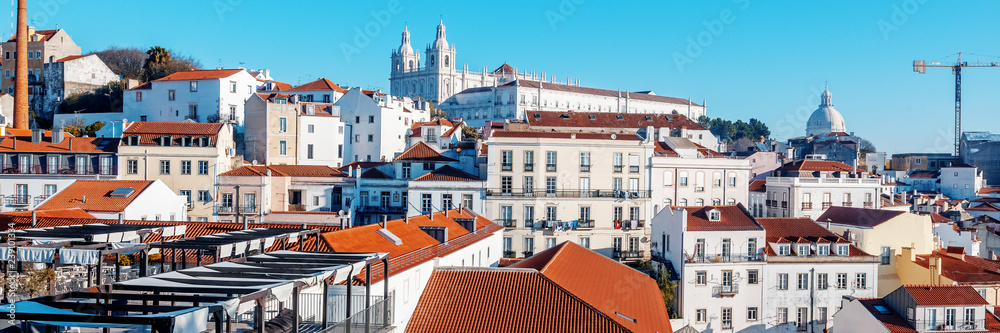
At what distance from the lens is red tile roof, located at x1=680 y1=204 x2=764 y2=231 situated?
143ft

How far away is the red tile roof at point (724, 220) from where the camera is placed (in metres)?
43.4

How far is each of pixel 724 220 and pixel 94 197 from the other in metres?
35.1

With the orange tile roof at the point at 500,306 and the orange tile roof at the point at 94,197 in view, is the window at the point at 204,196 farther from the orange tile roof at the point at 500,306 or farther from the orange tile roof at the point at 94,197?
the orange tile roof at the point at 500,306

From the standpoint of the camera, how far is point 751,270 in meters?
43.2

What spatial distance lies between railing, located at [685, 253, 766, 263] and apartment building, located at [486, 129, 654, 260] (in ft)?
26.7

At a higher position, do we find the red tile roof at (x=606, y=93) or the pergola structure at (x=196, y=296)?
the red tile roof at (x=606, y=93)

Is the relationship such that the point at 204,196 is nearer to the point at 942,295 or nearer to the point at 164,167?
the point at 164,167

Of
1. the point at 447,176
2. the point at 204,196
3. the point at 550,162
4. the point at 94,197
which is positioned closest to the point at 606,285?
the point at 550,162

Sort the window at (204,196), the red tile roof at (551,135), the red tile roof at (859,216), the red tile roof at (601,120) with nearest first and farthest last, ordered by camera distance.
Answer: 1. the red tile roof at (859,216)
2. the window at (204,196)
3. the red tile roof at (551,135)
4. the red tile roof at (601,120)

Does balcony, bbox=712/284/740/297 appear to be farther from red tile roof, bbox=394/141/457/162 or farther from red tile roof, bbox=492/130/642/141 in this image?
red tile roof, bbox=394/141/457/162

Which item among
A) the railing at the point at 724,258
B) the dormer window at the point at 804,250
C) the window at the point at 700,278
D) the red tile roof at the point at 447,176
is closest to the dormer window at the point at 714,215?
the railing at the point at 724,258

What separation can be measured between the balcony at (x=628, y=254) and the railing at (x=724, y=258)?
797cm

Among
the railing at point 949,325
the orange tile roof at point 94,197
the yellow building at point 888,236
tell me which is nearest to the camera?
the railing at point 949,325

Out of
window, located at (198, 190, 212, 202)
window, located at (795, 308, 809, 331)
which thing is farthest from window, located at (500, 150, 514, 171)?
window, located at (198, 190, 212, 202)
